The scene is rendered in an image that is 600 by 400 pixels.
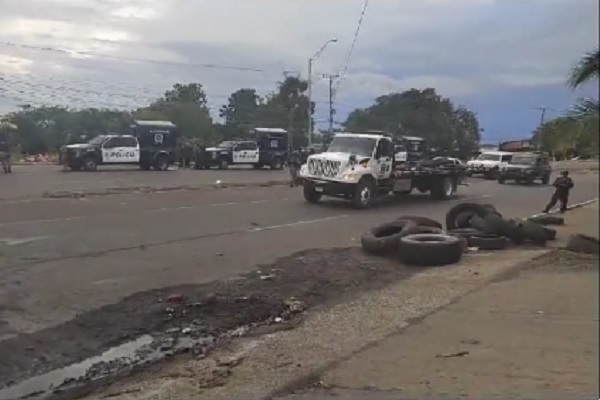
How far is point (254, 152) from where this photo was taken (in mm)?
54875

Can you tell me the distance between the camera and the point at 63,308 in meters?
9.16

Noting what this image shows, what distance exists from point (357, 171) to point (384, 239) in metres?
11.0

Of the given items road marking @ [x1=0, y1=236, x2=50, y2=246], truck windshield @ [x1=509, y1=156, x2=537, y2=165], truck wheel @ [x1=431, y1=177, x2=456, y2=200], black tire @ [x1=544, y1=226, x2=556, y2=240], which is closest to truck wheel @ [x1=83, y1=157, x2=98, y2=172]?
truck wheel @ [x1=431, y1=177, x2=456, y2=200]

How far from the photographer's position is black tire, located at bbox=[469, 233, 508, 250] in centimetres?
1516

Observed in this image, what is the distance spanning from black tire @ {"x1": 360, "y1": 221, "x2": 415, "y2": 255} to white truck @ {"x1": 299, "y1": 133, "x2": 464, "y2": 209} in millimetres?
9270

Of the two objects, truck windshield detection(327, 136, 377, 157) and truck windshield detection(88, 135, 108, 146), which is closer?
truck windshield detection(327, 136, 377, 157)

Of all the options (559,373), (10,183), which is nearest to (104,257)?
(559,373)

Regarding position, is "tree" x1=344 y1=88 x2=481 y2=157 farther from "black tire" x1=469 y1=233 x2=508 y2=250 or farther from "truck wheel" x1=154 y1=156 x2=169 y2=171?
"black tire" x1=469 y1=233 x2=508 y2=250

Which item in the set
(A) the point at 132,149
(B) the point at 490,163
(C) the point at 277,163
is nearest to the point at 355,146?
(A) the point at 132,149

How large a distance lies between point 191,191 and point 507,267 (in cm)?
1794

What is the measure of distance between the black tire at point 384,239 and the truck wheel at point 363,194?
29.8 feet

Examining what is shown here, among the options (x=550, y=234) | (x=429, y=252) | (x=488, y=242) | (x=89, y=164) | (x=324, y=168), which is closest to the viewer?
(x=429, y=252)

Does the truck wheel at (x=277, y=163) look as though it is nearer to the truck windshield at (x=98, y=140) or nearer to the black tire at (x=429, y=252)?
the truck windshield at (x=98, y=140)

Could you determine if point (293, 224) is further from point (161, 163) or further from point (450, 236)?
point (161, 163)
